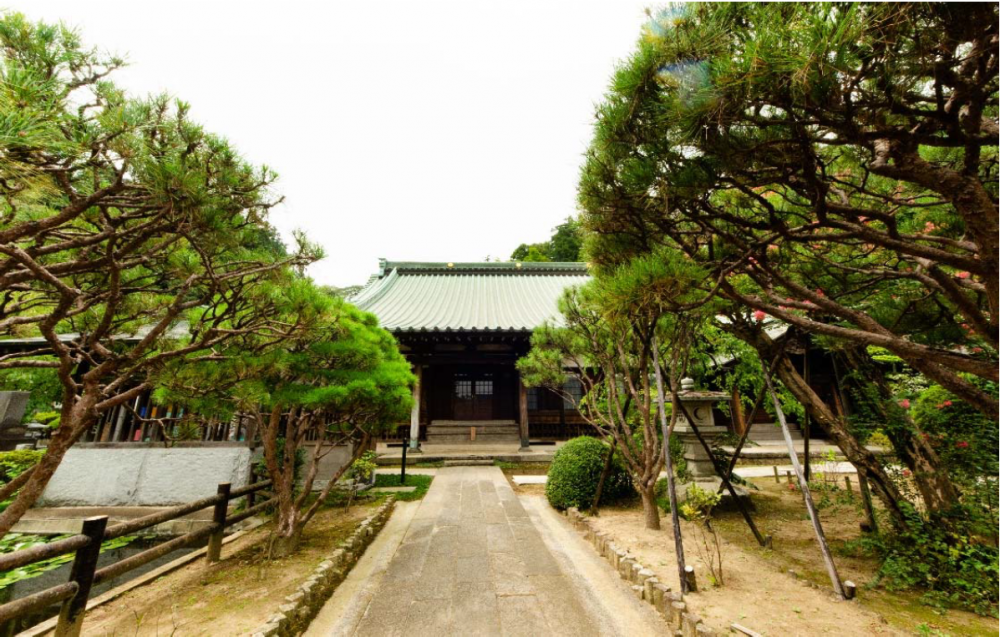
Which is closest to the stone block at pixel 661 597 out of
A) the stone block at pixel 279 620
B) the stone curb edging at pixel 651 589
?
the stone curb edging at pixel 651 589

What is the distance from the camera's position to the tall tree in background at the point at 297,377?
2.96 meters

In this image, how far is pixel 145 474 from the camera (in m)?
5.39

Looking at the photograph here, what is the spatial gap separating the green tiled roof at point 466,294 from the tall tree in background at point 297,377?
551cm

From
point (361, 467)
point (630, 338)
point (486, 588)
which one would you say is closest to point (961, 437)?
point (630, 338)

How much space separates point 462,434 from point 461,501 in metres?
5.33

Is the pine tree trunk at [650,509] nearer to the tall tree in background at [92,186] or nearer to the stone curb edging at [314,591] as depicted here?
the stone curb edging at [314,591]

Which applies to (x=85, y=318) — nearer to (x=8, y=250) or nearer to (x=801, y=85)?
(x=8, y=250)

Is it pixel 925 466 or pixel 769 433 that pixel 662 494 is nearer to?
pixel 925 466

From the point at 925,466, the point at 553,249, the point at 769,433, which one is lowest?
the point at 769,433

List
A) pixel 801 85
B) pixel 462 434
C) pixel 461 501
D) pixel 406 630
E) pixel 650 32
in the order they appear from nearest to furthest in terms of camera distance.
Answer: pixel 801 85 < pixel 650 32 < pixel 406 630 < pixel 461 501 < pixel 462 434

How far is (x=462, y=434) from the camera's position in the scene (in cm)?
1074

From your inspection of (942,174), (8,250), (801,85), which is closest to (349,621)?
(8,250)

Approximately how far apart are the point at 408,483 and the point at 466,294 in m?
8.62

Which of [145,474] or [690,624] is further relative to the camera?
[145,474]
